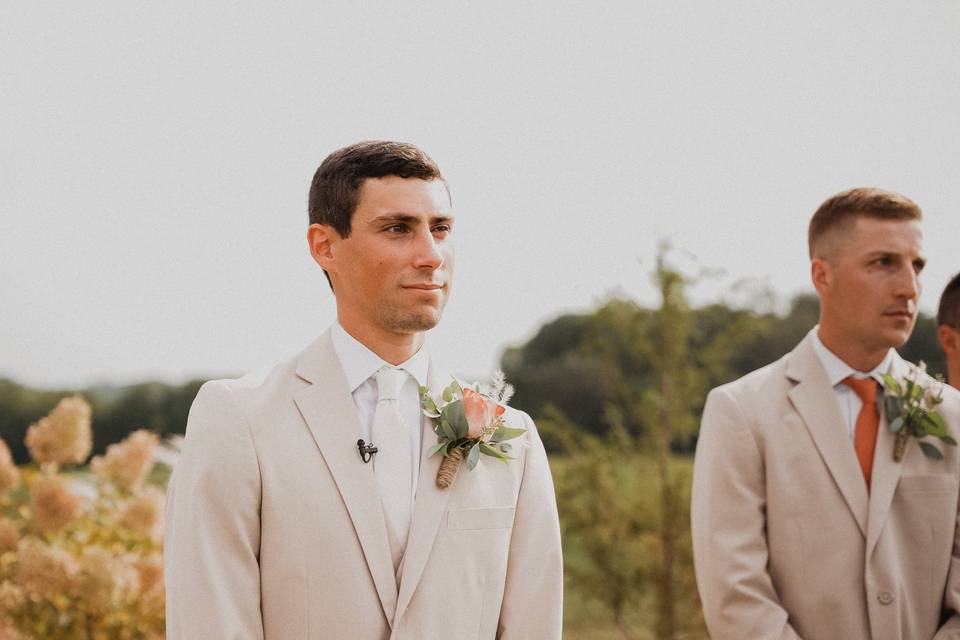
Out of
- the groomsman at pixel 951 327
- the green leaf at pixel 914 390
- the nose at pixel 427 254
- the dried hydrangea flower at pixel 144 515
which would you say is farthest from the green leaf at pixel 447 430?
the groomsman at pixel 951 327

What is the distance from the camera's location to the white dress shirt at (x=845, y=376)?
4082 mm

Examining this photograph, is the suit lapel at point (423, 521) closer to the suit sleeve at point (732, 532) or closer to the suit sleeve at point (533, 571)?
the suit sleeve at point (533, 571)

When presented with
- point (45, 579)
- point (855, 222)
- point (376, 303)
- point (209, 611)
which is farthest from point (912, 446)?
point (45, 579)

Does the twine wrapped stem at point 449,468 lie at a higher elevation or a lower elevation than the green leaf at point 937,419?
higher

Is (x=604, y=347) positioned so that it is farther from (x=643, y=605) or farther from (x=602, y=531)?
(x=643, y=605)

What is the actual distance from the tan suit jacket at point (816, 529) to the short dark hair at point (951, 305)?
95cm

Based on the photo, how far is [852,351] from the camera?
160 inches

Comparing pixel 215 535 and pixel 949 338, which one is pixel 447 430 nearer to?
pixel 215 535

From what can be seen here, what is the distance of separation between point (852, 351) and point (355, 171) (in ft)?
7.53

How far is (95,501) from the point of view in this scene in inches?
214

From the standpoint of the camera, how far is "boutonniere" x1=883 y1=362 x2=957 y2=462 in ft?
13.0

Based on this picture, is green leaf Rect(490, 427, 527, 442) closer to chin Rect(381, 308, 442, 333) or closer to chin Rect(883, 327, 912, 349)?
chin Rect(381, 308, 442, 333)

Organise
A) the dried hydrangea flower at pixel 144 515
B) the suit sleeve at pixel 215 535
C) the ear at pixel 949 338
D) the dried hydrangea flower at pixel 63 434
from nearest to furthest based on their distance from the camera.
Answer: the suit sleeve at pixel 215 535 < the ear at pixel 949 338 < the dried hydrangea flower at pixel 144 515 < the dried hydrangea flower at pixel 63 434

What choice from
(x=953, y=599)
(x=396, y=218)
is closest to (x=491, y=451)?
(x=396, y=218)
